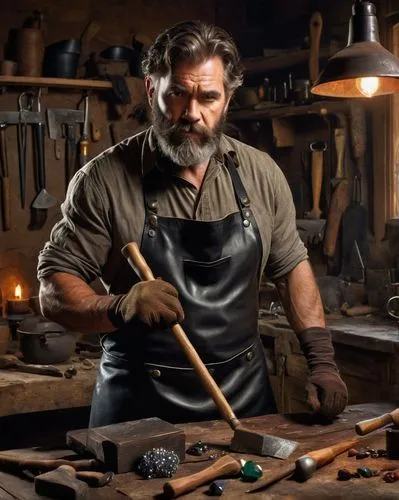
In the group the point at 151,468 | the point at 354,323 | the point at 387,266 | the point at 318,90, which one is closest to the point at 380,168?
the point at 387,266

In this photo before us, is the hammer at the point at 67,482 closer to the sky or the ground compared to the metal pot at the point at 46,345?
closer to the sky

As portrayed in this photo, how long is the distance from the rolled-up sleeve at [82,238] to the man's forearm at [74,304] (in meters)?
0.05

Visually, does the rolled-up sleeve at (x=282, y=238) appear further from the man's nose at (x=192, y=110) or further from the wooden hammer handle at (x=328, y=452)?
the wooden hammer handle at (x=328, y=452)

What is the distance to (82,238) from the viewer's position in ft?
9.97

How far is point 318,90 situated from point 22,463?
6.52 feet

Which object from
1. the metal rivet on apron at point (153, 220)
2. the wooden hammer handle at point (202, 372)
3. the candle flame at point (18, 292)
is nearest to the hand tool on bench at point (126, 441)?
the wooden hammer handle at point (202, 372)

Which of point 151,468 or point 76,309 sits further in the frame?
point 76,309

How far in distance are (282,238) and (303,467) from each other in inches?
47.4

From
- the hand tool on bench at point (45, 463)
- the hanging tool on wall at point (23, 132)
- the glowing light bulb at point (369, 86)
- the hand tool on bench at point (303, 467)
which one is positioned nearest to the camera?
the hand tool on bench at point (303, 467)

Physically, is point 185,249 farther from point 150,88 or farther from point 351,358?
point 351,358

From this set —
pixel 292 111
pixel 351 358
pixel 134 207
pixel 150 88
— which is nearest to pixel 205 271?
pixel 134 207

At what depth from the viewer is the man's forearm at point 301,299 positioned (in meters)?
3.27

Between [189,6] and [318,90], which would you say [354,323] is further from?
[189,6]

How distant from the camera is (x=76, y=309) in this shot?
287cm
